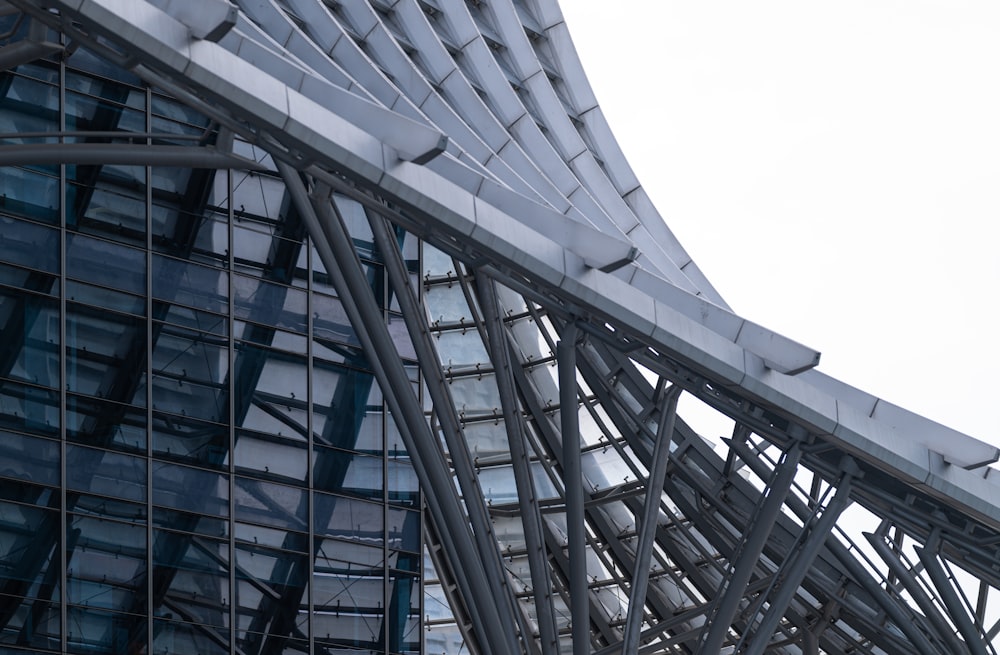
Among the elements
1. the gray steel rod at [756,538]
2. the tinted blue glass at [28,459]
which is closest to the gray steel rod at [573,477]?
the gray steel rod at [756,538]

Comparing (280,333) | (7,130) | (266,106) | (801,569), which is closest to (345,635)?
(280,333)

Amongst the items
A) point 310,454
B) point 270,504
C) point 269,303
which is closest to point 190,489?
point 270,504

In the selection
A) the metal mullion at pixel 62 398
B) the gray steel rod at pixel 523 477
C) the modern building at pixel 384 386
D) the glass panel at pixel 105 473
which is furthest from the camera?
the glass panel at pixel 105 473

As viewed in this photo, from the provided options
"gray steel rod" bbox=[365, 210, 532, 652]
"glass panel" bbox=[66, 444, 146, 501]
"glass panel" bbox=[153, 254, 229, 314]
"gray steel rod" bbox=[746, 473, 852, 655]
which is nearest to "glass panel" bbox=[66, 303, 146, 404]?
"glass panel" bbox=[153, 254, 229, 314]

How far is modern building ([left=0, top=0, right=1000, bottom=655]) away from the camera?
1567cm

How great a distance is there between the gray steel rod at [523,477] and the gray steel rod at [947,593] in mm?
4885

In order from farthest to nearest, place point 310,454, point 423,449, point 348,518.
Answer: point 348,518 → point 310,454 → point 423,449

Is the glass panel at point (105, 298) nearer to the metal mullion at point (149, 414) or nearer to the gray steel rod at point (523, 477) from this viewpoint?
the metal mullion at point (149, 414)

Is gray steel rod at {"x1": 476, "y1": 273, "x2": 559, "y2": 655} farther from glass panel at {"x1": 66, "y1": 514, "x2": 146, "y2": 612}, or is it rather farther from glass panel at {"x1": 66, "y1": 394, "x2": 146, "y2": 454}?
glass panel at {"x1": 66, "y1": 394, "x2": 146, "y2": 454}

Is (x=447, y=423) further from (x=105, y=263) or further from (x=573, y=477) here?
(x=105, y=263)

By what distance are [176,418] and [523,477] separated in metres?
9.20

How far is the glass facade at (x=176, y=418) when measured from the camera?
25.3 meters

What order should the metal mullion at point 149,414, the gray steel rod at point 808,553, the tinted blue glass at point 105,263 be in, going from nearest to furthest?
the gray steel rod at point 808,553 < the metal mullion at point 149,414 < the tinted blue glass at point 105,263

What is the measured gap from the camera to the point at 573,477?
18.2 metres
